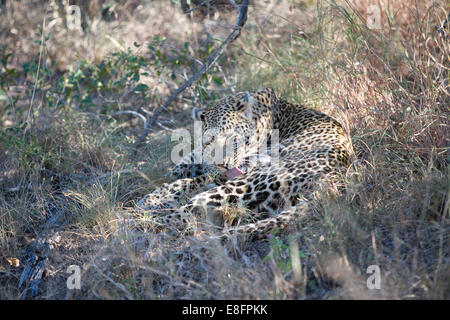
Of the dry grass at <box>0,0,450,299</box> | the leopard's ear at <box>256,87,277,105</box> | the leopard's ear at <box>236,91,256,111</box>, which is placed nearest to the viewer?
the dry grass at <box>0,0,450,299</box>

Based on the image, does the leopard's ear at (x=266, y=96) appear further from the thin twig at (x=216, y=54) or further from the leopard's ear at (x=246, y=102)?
the thin twig at (x=216, y=54)

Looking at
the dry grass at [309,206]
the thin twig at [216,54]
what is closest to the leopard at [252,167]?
the dry grass at [309,206]

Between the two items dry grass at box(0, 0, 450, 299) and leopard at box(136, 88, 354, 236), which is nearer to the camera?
dry grass at box(0, 0, 450, 299)

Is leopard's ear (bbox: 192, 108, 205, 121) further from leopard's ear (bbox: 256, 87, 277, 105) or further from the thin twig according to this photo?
the thin twig

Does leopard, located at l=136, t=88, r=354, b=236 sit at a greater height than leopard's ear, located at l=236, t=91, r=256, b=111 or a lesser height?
lesser

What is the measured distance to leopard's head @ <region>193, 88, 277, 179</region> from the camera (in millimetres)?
5129

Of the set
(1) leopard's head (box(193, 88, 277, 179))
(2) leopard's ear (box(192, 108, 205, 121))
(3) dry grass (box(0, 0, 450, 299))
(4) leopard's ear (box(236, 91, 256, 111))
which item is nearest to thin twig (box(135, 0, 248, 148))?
(3) dry grass (box(0, 0, 450, 299))

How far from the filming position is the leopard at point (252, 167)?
4.34 metres

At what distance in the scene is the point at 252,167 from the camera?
506 cm

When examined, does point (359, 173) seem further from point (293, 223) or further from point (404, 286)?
point (404, 286)

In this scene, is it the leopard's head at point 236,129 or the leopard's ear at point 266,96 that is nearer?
the leopard's head at point 236,129

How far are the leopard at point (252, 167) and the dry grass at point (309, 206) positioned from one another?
0.64 ft
